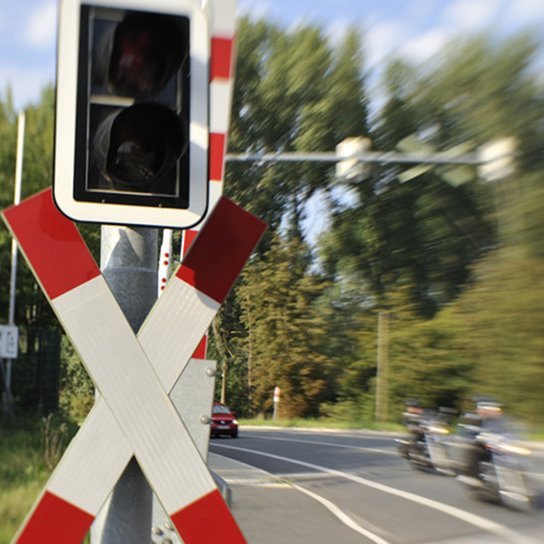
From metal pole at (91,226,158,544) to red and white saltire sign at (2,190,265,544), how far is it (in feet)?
0.34

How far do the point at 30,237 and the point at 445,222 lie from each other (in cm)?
4183

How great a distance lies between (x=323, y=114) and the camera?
34656 mm

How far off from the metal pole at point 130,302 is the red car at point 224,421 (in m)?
26.8

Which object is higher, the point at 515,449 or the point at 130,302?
the point at 130,302

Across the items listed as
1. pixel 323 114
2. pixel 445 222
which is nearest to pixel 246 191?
pixel 323 114

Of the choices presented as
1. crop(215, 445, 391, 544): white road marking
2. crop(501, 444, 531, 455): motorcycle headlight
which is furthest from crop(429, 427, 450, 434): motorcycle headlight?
crop(501, 444, 531, 455): motorcycle headlight

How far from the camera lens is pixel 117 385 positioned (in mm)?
2236

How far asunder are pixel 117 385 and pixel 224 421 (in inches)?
Result: 1081

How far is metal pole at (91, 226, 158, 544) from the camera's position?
7.55 ft

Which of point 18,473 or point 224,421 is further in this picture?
point 224,421

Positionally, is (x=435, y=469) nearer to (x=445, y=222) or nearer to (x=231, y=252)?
(x=231, y=252)

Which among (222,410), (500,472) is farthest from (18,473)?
(222,410)

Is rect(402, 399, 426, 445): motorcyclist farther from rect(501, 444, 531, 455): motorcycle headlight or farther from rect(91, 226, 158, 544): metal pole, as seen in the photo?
rect(91, 226, 158, 544): metal pole

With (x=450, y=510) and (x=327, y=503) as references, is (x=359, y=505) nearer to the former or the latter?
(x=327, y=503)
